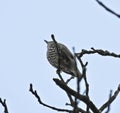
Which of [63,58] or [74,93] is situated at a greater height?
[63,58]

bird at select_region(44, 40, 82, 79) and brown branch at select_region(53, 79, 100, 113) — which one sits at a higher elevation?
bird at select_region(44, 40, 82, 79)

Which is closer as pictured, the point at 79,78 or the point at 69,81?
the point at 79,78

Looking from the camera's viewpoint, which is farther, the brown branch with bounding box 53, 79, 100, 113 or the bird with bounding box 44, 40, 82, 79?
the bird with bounding box 44, 40, 82, 79

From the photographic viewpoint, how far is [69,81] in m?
4.49

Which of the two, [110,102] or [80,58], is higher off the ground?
[80,58]

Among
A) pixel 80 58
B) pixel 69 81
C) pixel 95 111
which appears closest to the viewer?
pixel 95 111

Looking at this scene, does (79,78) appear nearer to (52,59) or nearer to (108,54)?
(108,54)

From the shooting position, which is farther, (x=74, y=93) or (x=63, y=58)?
(x=63, y=58)

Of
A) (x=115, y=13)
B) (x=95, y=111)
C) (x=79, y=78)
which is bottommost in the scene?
(x=95, y=111)

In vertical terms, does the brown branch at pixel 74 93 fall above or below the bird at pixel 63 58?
below

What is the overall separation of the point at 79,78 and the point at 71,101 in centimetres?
49

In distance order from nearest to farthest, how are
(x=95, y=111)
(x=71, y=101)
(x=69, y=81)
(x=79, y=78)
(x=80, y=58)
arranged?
(x=95, y=111)
(x=79, y=78)
(x=80, y=58)
(x=71, y=101)
(x=69, y=81)

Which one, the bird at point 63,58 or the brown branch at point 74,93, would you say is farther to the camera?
Result: the bird at point 63,58

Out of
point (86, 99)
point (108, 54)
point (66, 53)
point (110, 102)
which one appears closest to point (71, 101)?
point (110, 102)
